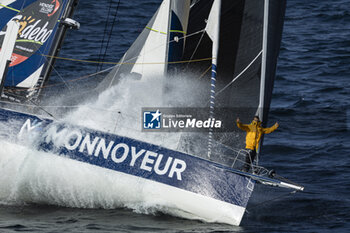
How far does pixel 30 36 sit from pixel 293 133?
6656mm

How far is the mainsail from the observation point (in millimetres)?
13688

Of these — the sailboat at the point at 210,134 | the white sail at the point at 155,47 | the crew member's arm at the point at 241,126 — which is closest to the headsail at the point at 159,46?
the white sail at the point at 155,47

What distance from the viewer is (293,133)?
16.0 meters

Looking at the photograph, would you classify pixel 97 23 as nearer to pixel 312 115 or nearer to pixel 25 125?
pixel 312 115

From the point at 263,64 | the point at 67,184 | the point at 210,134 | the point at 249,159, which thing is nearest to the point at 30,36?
the point at 67,184

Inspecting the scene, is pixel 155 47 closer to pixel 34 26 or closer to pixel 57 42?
pixel 57 42

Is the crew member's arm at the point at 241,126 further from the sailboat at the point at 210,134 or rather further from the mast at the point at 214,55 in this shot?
the mast at the point at 214,55

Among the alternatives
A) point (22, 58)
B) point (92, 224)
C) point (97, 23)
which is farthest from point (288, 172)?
point (97, 23)

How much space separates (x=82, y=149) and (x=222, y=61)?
293cm

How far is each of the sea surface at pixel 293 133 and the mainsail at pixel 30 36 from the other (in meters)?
2.86

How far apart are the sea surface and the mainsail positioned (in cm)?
286

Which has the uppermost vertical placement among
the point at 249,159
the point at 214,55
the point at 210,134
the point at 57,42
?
the point at 57,42

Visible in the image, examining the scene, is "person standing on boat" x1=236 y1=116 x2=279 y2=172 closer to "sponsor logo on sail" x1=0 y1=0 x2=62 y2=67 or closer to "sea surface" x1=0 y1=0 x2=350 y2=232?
"sea surface" x1=0 y1=0 x2=350 y2=232

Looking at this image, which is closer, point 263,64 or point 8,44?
point 263,64
